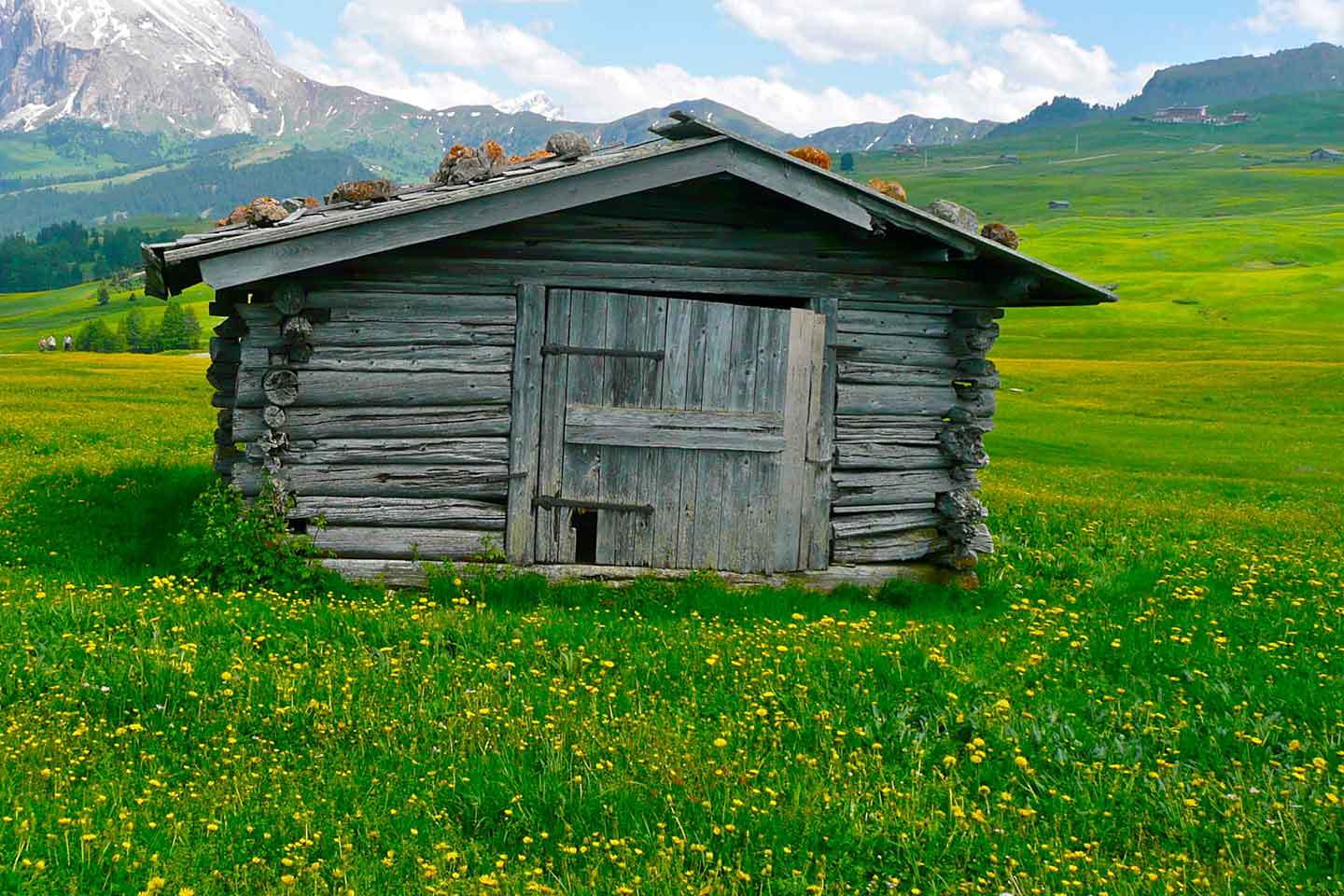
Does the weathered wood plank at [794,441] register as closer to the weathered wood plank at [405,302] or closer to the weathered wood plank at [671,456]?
the weathered wood plank at [671,456]

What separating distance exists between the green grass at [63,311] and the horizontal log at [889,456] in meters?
108

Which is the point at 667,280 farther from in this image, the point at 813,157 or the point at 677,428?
the point at 813,157

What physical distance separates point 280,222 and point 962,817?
775 cm

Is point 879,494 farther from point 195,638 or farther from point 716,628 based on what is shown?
point 195,638

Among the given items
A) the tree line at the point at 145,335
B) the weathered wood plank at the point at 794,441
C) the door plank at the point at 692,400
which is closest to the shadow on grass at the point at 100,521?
the door plank at the point at 692,400

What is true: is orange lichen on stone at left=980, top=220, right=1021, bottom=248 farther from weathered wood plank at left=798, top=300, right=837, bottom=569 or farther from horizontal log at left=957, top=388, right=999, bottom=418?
weathered wood plank at left=798, top=300, right=837, bottom=569

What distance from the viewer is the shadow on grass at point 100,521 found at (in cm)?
1024

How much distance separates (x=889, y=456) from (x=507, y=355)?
4064mm

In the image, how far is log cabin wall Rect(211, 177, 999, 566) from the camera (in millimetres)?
10305

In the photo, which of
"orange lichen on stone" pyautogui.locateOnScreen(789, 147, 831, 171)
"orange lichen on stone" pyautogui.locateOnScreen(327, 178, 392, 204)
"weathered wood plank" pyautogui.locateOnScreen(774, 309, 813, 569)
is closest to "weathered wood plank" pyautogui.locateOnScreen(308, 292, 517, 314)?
"orange lichen on stone" pyautogui.locateOnScreen(327, 178, 392, 204)

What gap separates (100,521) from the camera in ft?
39.3

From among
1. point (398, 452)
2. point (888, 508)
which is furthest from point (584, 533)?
point (888, 508)

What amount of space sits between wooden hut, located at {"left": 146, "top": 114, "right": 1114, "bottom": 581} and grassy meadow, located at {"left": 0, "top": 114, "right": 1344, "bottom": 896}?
82 centimetres

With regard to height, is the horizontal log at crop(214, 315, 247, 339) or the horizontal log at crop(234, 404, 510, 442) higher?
the horizontal log at crop(214, 315, 247, 339)
